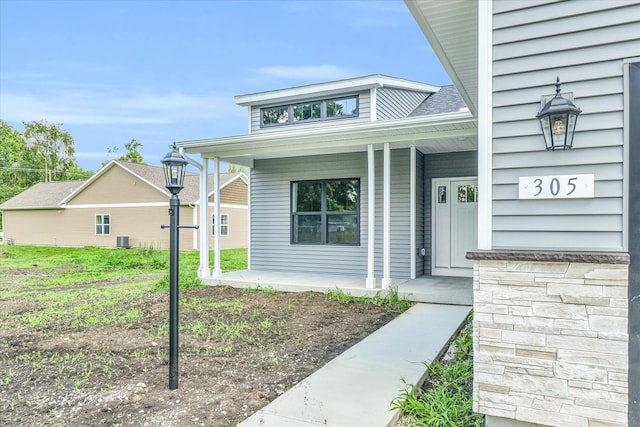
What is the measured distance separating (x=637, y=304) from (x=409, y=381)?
1.56 metres

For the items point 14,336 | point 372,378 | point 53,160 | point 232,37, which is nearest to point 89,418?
point 372,378

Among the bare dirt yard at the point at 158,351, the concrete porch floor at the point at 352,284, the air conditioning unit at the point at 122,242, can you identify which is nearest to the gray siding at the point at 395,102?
the concrete porch floor at the point at 352,284

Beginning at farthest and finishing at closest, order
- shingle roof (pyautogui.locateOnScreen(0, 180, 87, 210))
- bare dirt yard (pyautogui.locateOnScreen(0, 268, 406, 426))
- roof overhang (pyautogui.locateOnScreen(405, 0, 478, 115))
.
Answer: shingle roof (pyautogui.locateOnScreen(0, 180, 87, 210)) < roof overhang (pyautogui.locateOnScreen(405, 0, 478, 115)) < bare dirt yard (pyautogui.locateOnScreen(0, 268, 406, 426))

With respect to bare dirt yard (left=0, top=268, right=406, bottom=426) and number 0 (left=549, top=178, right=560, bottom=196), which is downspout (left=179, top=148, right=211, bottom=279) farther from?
number 0 (left=549, top=178, right=560, bottom=196)

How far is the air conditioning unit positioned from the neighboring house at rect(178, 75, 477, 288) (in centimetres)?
1161

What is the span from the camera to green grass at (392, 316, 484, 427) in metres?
2.52

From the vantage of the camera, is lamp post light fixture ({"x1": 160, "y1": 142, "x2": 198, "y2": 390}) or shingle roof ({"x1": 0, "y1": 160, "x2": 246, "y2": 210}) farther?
shingle roof ({"x1": 0, "y1": 160, "x2": 246, "y2": 210})

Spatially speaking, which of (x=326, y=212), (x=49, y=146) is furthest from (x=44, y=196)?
(x=326, y=212)

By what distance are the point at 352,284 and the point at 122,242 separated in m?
14.5

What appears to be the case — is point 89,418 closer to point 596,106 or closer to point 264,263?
point 596,106

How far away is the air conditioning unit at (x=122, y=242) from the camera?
18078mm

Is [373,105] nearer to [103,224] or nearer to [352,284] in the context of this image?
[352,284]

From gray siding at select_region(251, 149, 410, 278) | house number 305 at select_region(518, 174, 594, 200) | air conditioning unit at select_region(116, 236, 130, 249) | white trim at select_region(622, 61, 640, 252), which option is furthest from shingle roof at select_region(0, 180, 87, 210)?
white trim at select_region(622, 61, 640, 252)

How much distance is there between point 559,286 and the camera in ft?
7.33
